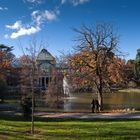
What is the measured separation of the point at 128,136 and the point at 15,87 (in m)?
75.3

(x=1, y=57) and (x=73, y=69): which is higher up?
(x=1, y=57)

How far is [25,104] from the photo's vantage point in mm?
27656

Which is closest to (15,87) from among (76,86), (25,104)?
(76,86)

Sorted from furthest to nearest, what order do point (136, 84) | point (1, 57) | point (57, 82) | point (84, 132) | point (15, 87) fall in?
point (136, 84) < point (15, 87) < point (1, 57) < point (57, 82) < point (84, 132)

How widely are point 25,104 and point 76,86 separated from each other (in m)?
13.4

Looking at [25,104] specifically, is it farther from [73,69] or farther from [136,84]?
[136,84]

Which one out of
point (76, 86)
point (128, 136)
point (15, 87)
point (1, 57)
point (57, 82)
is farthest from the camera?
point (15, 87)

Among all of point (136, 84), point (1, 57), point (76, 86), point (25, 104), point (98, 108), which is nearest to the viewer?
point (25, 104)

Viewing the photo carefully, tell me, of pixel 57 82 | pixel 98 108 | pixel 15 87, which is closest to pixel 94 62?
pixel 98 108

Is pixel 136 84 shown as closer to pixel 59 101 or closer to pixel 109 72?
pixel 59 101

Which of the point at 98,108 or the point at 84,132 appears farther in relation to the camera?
the point at 98,108

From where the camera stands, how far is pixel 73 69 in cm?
3941

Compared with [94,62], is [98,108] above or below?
below

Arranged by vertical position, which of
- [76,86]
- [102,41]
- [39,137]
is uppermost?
[102,41]
